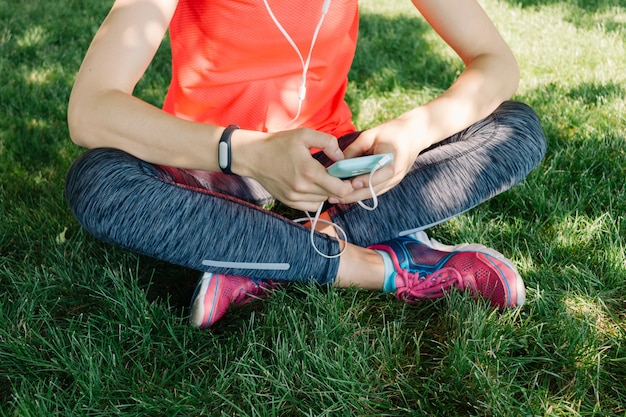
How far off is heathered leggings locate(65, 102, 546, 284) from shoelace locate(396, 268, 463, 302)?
0.52 feet

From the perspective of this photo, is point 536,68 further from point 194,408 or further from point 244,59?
point 194,408

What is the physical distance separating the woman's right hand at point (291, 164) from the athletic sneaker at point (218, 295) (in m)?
0.30

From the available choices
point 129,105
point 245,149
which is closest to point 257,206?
point 245,149

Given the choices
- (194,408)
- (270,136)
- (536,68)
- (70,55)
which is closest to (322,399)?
(194,408)

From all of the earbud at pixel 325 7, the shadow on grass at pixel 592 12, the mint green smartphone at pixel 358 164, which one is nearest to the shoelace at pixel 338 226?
the mint green smartphone at pixel 358 164

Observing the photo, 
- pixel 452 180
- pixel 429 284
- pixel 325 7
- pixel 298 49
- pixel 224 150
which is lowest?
pixel 429 284

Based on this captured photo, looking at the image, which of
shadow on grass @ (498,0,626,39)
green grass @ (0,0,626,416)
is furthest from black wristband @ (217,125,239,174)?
shadow on grass @ (498,0,626,39)

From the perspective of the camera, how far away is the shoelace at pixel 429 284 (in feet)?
5.67

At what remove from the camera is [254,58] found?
1.87 meters

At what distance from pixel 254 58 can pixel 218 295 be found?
0.75 metres

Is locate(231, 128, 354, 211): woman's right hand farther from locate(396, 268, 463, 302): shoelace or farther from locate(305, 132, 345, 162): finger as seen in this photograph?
locate(396, 268, 463, 302): shoelace

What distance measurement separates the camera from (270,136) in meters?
1.52

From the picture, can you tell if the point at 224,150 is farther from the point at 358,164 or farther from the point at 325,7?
the point at 325,7

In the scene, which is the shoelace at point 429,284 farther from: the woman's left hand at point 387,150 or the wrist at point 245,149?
the wrist at point 245,149
